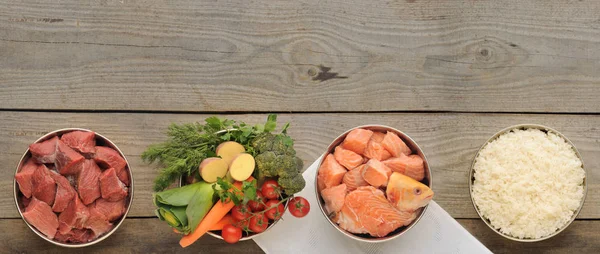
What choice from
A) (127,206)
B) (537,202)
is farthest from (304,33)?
(537,202)

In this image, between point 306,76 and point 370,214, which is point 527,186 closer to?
point 370,214

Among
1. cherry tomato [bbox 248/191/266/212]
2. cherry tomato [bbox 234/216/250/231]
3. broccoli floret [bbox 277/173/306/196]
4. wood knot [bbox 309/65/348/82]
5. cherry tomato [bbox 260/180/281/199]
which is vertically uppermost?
wood knot [bbox 309/65/348/82]

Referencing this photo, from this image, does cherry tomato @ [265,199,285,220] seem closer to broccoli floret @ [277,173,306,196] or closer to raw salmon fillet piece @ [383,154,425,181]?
broccoli floret @ [277,173,306,196]

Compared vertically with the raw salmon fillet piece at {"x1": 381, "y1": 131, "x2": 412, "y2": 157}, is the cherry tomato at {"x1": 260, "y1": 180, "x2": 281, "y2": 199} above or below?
below

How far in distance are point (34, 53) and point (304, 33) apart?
96cm

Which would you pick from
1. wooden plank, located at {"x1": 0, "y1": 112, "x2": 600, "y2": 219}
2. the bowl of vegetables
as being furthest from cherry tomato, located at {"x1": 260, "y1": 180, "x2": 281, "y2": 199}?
wooden plank, located at {"x1": 0, "y1": 112, "x2": 600, "y2": 219}

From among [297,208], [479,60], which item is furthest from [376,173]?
[479,60]

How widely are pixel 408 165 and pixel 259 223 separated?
507mm

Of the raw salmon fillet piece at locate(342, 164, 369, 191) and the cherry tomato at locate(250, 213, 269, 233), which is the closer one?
the cherry tomato at locate(250, 213, 269, 233)

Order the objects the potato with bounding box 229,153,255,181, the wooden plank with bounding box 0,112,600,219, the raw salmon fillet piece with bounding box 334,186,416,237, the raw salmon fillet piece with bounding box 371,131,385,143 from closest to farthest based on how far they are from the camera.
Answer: the potato with bounding box 229,153,255,181, the raw salmon fillet piece with bounding box 334,186,416,237, the raw salmon fillet piece with bounding box 371,131,385,143, the wooden plank with bounding box 0,112,600,219

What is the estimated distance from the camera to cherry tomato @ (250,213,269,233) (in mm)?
1650

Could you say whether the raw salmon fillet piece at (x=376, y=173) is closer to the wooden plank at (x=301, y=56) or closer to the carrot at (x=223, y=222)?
the wooden plank at (x=301, y=56)

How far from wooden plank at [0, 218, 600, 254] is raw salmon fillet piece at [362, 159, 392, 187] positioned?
0.45 m

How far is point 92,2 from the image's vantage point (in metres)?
1.97
